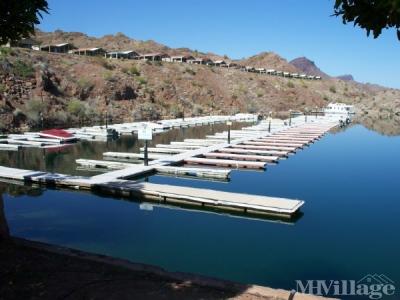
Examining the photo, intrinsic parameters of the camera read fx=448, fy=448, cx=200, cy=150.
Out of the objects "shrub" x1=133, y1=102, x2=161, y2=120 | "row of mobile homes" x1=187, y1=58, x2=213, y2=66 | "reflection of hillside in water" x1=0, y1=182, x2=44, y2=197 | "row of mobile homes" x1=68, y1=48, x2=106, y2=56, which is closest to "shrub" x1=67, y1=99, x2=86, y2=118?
"shrub" x1=133, y1=102, x2=161, y2=120

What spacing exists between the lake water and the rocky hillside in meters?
27.6

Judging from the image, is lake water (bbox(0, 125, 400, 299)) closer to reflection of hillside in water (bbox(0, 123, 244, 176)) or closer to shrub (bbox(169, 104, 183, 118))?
reflection of hillside in water (bbox(0, 123, 244, 176))

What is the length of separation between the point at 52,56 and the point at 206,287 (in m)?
62.3

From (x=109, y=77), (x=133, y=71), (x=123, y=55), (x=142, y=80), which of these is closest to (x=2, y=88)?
(x=109, y=77)

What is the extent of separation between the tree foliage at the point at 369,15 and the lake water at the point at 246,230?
6.48 meters

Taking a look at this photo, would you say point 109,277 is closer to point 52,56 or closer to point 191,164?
point 191,164

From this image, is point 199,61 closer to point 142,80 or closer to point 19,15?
point 142,80

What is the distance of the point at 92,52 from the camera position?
81188mm

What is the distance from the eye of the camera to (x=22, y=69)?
165 feet

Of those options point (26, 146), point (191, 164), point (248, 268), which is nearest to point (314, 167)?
point (191, 164)

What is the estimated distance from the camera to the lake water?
36.9 ft

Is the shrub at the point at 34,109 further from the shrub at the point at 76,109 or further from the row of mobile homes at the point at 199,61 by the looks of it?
the row of mobile homes at the point at 199,61

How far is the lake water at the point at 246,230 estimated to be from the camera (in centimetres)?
1124

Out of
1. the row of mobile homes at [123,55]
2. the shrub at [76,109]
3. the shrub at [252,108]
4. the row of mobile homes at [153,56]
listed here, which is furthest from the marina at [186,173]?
the row of mobile homes at [153,56]
